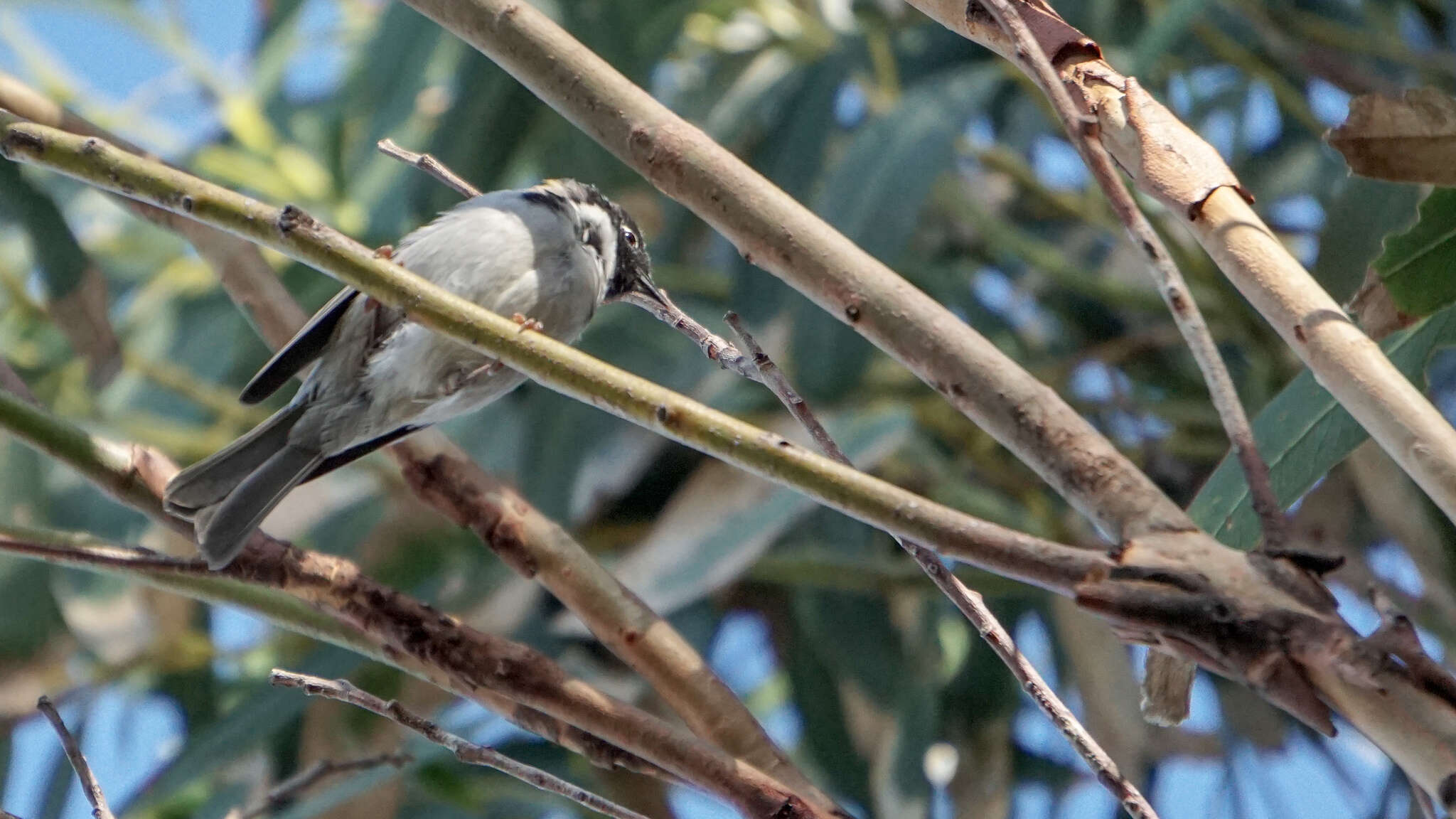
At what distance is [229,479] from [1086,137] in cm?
106

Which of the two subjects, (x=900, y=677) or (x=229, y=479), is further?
(x=900, y=677)

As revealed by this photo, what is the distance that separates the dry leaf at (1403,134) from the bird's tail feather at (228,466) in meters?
0.86

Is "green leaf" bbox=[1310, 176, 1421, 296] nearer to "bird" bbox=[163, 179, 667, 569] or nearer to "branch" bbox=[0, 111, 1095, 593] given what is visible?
"bird" bbox=[163, 179, 667, 569]

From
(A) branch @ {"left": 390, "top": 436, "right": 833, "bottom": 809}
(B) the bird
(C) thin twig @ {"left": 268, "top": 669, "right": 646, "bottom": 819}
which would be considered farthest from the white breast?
(C) thin twig @ {"left": 268, "top": 669, "right": 646, "bottom": 819}

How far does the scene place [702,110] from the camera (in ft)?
9.58

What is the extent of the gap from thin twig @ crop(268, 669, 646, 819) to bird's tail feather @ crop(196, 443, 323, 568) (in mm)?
151

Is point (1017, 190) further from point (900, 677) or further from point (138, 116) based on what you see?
point (138, 116)

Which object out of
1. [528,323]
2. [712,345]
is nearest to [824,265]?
[712,345]

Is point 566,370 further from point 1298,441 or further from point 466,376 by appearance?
point 466,376

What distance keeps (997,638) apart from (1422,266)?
15.4 inches

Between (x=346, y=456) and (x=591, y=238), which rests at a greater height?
(x=591, y=238)

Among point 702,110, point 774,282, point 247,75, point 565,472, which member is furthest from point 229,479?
point 247,75

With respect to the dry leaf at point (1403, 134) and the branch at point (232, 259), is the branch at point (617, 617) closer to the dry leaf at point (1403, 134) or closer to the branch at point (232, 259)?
the branch at point (232, 259)

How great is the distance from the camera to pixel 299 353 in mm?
1598
